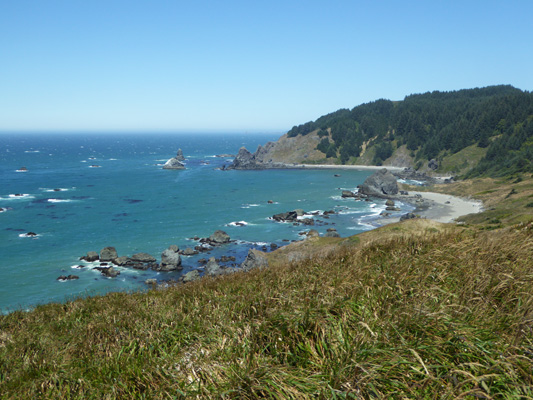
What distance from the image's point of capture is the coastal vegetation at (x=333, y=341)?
15.2 feet

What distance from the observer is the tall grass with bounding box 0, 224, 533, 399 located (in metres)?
4.61

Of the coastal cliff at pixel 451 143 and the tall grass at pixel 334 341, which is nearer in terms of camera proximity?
the tall grass at pixel 334 341

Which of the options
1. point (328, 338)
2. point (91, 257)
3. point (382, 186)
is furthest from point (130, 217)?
point (328, 338)

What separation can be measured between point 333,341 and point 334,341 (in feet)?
0.05

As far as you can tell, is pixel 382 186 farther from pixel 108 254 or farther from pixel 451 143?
pixel 108 254

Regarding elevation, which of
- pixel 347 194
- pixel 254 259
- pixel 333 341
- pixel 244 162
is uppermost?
pixel 333 341

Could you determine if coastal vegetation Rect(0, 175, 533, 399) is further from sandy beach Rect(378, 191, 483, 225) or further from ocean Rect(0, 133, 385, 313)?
sandy beach Rect(378, 191, 483, 225)

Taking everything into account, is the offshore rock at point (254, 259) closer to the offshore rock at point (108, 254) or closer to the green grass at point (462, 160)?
the offshore rock at point (108, 254)

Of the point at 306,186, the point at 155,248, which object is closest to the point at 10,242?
the point at 155,248

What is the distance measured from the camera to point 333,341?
5.78 m

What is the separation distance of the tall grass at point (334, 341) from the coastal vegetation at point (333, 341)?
0.03m

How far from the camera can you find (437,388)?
14.2ft

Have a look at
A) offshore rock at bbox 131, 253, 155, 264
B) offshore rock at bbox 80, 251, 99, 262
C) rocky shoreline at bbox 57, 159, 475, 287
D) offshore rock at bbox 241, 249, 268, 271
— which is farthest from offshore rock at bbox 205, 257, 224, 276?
offshore rock at bbox 80, 251, 99, 262

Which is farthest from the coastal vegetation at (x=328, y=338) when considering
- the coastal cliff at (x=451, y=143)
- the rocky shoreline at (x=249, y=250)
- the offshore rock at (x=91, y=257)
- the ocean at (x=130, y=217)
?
the coastal cliff at (x=451, y=143)
